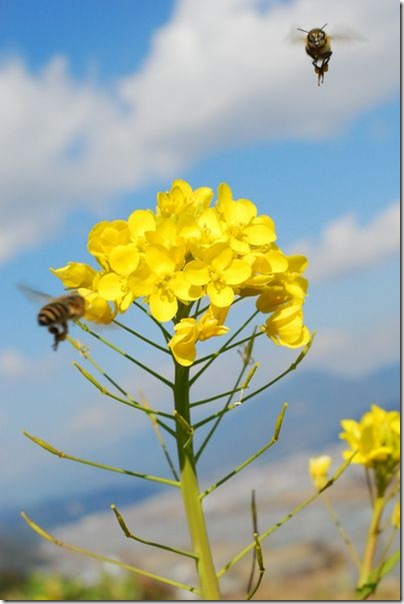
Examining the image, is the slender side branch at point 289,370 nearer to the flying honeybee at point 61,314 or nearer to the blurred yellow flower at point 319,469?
the flying honeybee at point 61,314

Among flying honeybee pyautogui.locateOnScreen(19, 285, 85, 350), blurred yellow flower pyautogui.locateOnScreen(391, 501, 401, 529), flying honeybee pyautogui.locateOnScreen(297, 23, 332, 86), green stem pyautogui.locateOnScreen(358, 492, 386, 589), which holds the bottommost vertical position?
green stem pyautogui.locateOnScreen(358, 492, 386, 589)

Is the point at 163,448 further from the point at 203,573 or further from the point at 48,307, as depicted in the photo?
the point at 48,307

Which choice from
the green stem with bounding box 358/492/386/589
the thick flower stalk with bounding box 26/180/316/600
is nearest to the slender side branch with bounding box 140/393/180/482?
the thick flower stalk with bounding box 26/180/316/600

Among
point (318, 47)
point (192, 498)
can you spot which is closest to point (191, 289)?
point (192, 498)

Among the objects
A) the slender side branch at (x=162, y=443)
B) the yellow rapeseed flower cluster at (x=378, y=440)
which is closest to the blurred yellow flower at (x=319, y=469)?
the yellow rapeseed flower cluster at (x=378, y=440)

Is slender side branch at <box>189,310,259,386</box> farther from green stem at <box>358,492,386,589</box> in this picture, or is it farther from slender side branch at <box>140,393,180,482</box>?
green stem at <box>358,492,386,589</box>

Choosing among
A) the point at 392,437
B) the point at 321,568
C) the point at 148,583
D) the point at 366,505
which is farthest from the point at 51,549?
the point at 392,437
